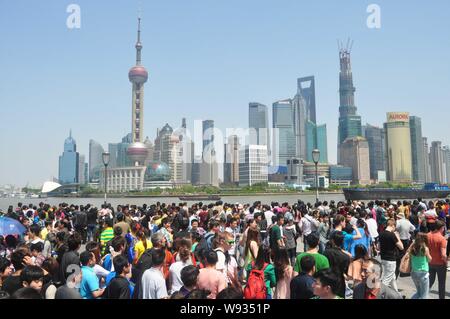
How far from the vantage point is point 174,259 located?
23.2 ft

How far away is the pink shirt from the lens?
204 inches

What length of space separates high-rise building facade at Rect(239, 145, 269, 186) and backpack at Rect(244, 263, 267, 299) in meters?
176

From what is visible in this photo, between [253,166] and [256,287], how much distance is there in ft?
586

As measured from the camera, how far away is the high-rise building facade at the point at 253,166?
599 ft

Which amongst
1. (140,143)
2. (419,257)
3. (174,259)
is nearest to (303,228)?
(419,257)

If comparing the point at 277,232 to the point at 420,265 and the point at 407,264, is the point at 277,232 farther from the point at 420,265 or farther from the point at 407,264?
the point at 420,265

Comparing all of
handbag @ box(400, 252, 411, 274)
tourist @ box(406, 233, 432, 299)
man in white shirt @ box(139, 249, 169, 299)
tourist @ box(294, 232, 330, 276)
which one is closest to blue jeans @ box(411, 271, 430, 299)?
tourist @ box(406, 233, 432, 299)

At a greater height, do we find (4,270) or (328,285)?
(328,285)

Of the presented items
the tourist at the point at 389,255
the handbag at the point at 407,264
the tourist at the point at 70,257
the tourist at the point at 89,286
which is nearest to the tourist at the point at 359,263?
the handbag at the point at 407,264

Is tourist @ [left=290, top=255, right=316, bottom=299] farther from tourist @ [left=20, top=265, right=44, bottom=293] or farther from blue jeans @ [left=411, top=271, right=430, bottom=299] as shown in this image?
tourist @ [left=20, top=265, right=44, bottom=293]

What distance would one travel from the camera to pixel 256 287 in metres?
5.14

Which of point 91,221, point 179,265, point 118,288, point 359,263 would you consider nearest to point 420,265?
point 359,263

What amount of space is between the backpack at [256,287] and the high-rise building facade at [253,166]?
17588 cm
